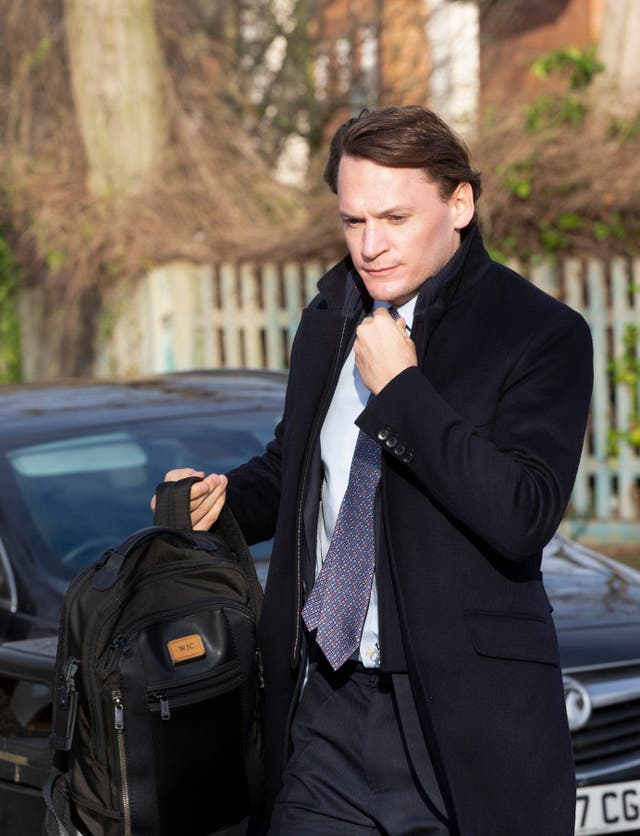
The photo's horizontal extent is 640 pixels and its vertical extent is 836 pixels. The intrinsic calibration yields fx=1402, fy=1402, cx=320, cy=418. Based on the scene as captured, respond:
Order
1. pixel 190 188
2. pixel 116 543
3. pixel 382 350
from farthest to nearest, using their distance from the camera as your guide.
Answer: pixel 190 188 < pixel 116 543 < pixel 382 350

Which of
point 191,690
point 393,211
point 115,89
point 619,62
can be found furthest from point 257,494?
point 115,89

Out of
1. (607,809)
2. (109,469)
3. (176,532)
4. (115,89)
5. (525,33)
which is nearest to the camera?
(176,532)

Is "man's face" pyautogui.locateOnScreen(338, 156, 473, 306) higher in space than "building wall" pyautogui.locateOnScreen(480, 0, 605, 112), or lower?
lower

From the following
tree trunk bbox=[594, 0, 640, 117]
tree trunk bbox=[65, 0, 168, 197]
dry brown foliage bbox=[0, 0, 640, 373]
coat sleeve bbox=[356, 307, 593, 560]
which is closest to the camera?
coat sleeve bbox=[356, 307, 593, 560]

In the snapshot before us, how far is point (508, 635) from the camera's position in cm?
228

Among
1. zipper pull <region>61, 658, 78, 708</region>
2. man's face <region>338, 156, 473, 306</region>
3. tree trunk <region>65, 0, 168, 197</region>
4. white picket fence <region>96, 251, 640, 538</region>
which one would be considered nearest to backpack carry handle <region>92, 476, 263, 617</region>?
zipper pull <region>61, 658, 78, 708</region>

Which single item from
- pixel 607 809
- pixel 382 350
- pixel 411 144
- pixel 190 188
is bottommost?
pixel 607 809

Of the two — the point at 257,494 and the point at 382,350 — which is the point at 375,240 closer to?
the point at 382,350

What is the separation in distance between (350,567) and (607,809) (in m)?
1.44

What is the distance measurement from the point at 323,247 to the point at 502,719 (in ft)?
24.9

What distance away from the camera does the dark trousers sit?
2.34 m

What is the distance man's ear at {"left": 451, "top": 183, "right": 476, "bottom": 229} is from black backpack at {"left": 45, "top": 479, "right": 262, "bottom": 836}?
0.75 meters

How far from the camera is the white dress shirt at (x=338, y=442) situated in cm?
246

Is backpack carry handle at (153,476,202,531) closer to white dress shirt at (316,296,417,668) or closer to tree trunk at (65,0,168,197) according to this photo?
white dress shirt at (316,296,417,668)
